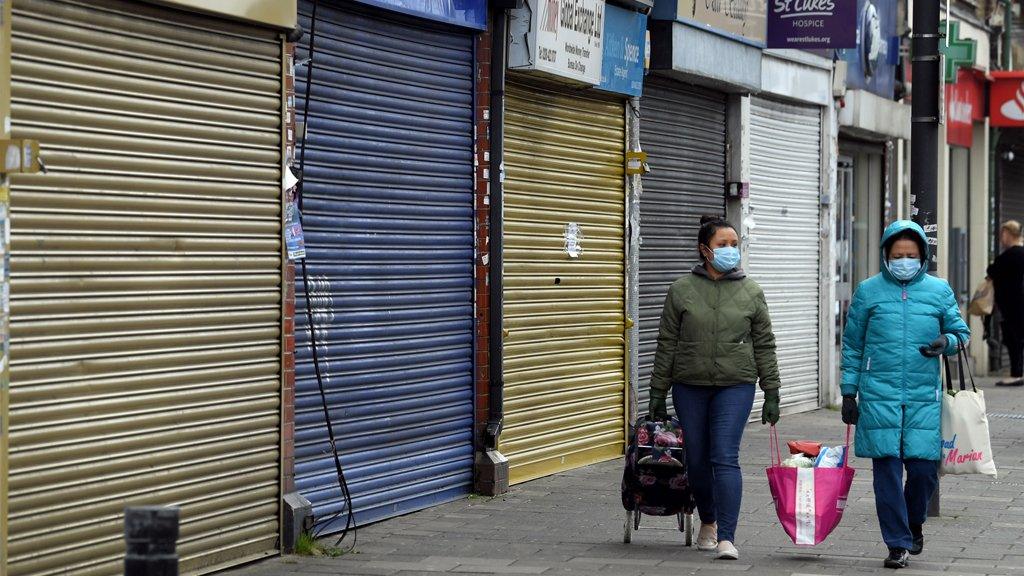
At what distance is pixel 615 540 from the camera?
9719mm

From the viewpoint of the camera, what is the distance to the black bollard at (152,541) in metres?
4.42

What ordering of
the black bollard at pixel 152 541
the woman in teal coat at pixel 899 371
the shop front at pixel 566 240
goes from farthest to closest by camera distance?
the shop front at pixel 566 240 < the woman in teal coat at pixel 899 371 < the black bollard at pixel 152 541

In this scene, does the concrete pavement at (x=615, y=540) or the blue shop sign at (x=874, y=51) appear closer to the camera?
the concrete pavement at (x=615, y=540)

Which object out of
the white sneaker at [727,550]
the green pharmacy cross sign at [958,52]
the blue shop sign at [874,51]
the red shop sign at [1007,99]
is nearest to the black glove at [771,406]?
the white sneaker at [727,550]

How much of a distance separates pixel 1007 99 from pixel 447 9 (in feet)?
50.5

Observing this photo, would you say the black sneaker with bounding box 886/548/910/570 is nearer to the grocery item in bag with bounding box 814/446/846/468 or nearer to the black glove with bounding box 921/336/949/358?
the grocery item in bag with bounding box 814/446/846/468

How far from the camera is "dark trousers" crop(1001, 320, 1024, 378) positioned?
2222 centimetres

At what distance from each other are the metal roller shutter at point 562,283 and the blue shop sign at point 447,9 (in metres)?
0.80

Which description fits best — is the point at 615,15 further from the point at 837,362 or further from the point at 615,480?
the point at 837,362

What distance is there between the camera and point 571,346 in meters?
13.1

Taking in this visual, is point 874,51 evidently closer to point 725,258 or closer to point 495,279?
point 495,279

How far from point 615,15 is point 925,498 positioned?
5.68m

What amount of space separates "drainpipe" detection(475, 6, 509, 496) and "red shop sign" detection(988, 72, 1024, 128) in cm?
1456

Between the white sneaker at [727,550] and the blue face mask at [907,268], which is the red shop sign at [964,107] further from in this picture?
the white sneaker at [727,550]
